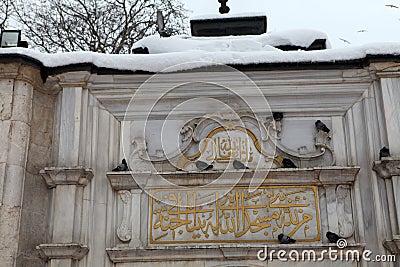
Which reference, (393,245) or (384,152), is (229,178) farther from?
(393,245)

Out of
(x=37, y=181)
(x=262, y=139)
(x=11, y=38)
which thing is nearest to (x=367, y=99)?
(x=262, y=139)

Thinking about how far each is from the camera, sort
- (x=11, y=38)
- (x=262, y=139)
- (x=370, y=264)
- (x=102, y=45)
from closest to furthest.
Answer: (x=370, y=264)
(x=262, y=139)
(x=11, y=38)
(x=102, y=45)

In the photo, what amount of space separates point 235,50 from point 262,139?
136cm

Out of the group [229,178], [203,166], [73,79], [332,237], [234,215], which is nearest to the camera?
[332,237]

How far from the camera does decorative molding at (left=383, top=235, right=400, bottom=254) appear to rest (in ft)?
21.5

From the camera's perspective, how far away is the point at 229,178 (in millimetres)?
7129

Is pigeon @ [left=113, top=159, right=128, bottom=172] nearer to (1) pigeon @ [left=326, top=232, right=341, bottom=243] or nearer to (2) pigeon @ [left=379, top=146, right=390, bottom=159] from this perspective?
(1) pigeon @ [left=326, top=232, right=341, bottom=243]

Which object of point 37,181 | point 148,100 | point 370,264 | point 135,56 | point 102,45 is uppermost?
point 102,45

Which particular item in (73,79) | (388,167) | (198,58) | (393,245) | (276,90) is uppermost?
(198,58)

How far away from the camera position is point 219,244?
687 centimetres

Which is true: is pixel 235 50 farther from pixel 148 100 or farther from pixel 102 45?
pixel 102 45

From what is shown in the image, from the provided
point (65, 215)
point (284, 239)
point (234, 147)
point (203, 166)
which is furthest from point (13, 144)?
point (284, 239)

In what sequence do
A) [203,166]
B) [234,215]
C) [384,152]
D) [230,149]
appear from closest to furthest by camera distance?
1. [384,152]
2. [234,215]
3. [203,166]
4. [230,149]

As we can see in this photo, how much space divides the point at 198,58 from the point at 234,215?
184 centimetres
